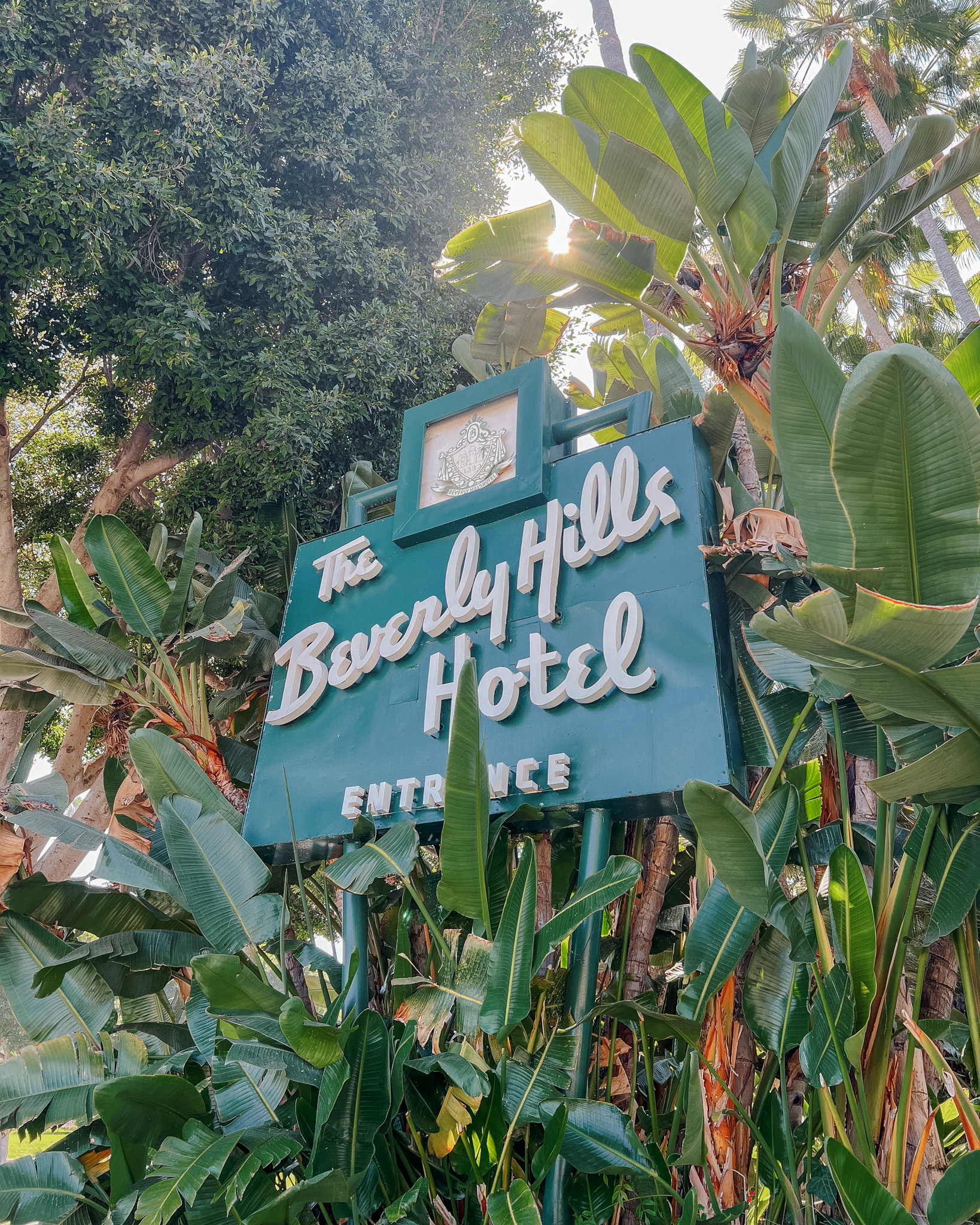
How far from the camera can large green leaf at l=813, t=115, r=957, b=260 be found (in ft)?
11.8

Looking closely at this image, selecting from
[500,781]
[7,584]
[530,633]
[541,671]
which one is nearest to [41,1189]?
[500,781]

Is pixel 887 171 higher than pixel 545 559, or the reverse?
pixel 887 171

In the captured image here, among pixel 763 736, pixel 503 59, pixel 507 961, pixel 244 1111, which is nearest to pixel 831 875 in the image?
pixel 763 736

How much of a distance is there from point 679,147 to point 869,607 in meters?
2.66

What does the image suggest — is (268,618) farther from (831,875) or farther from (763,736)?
(831,875)

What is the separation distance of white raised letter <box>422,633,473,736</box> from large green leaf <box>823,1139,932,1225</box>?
82.3 inches

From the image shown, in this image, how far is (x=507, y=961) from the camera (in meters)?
2.65

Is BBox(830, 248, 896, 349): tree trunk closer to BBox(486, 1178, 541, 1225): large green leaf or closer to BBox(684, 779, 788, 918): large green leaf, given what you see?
BBox(684, 779, 788, 918): large green leaf

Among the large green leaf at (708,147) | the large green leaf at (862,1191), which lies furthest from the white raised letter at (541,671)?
the large green leaf at (708,147)

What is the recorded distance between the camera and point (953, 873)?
8.24 ft

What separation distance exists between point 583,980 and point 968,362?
256cm

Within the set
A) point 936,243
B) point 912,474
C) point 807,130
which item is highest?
point 936,243

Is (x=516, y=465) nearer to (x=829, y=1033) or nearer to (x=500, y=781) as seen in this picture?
(x=500, y=781)

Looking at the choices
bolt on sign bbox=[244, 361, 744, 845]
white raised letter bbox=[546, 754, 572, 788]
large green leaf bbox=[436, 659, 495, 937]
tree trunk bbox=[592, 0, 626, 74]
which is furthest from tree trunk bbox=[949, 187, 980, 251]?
large green leaf bbox=[436, 659, 495, 937]
